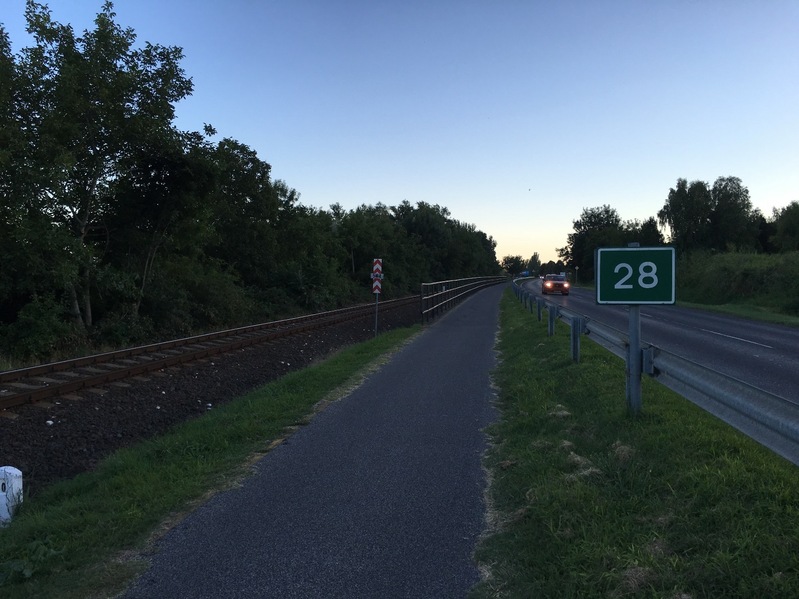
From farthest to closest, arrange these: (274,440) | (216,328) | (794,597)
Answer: (216,328) < (274,440) < (794,597)

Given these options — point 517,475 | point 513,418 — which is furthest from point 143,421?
point 517,475

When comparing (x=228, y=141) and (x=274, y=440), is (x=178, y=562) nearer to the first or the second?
(x=274, y=440)

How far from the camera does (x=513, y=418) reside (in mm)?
7176

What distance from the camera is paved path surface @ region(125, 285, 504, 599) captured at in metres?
3.47

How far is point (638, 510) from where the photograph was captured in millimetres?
3996

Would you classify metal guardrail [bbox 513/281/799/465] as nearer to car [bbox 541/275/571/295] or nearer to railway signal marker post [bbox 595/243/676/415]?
railway signal marker post [bbox 595/243/676/415]

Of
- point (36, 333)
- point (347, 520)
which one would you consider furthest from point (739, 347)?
point (36, 333)

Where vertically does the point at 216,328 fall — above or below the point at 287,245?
below

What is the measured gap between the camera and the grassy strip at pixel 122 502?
12.2ft

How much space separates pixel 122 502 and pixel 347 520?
1967 millimetres

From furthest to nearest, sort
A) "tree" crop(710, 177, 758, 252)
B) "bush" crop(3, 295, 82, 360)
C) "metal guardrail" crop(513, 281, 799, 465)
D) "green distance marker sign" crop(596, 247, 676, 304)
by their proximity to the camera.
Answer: "tree" crop(710, 177, 758, 252) < "bush" crop(3, 295, 82, 360) < "green distance marker sign" crop(596, 247, 676, 304) < "metal guardrail" crop(513, 281, 799, 465)

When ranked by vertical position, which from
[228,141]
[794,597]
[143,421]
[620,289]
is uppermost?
[228,141]

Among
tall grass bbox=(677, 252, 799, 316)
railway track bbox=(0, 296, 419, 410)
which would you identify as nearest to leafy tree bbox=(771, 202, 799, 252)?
tall grass bbox=(677, 252, 799, 316)

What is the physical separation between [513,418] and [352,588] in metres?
4.12
